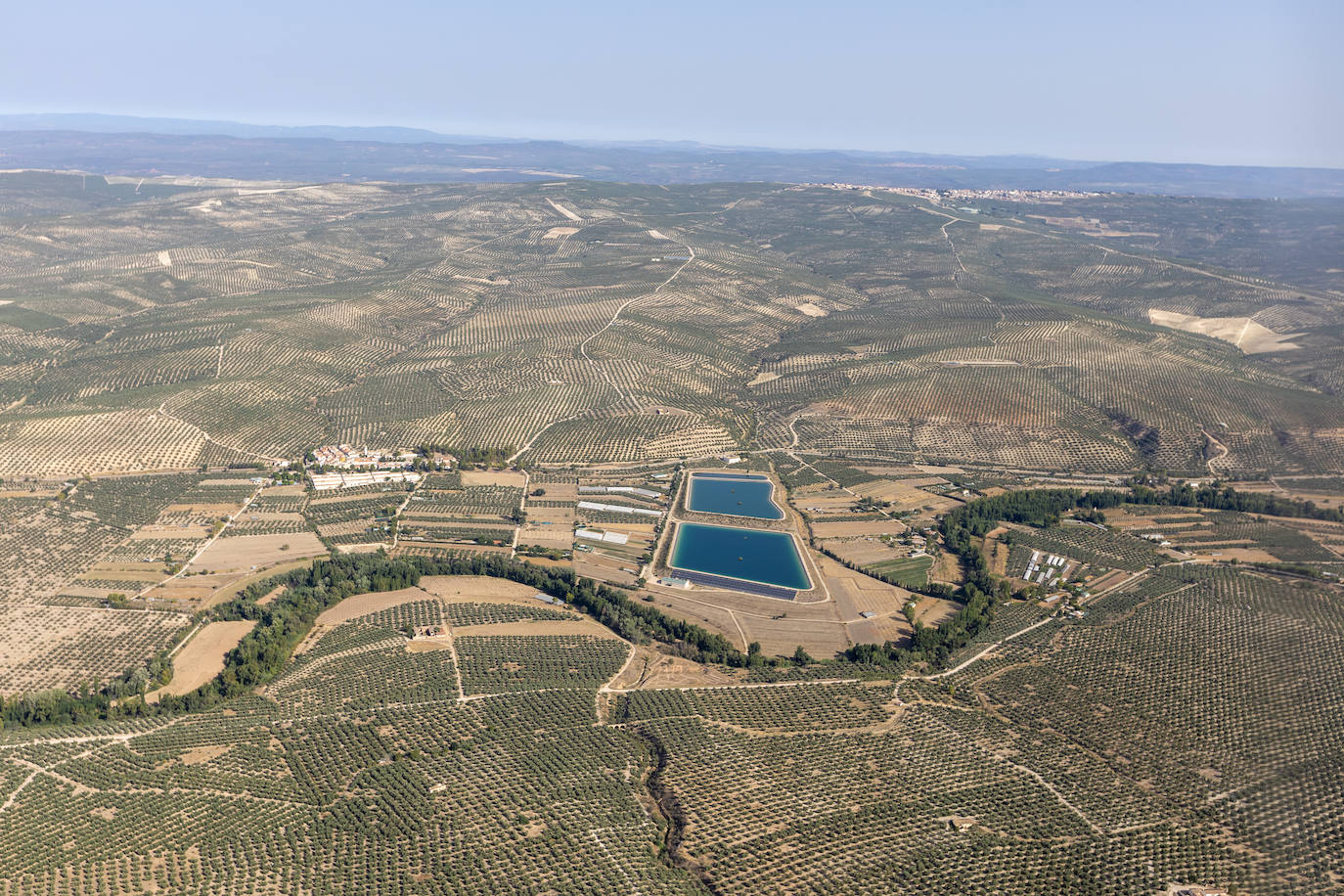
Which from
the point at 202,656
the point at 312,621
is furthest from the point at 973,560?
the point at 202,656

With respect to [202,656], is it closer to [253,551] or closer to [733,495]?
[253,551]

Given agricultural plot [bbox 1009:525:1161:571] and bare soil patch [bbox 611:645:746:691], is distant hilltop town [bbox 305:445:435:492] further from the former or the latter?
agricultural plot [bbox 1009:525:1161:571]

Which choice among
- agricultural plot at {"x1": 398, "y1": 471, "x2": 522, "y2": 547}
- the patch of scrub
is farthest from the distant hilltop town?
the patch of scrub

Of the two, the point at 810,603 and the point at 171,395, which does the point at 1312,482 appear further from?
the point at 171,395

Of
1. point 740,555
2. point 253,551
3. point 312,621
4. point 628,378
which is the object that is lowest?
point 312,621

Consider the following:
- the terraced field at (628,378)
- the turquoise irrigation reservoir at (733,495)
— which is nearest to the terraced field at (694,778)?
the turquoise irrigation reservoir at (733,495)

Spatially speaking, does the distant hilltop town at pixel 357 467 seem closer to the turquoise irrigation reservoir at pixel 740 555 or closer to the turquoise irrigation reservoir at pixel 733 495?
the turquoise irrigation reservoir at pixel 733 495
